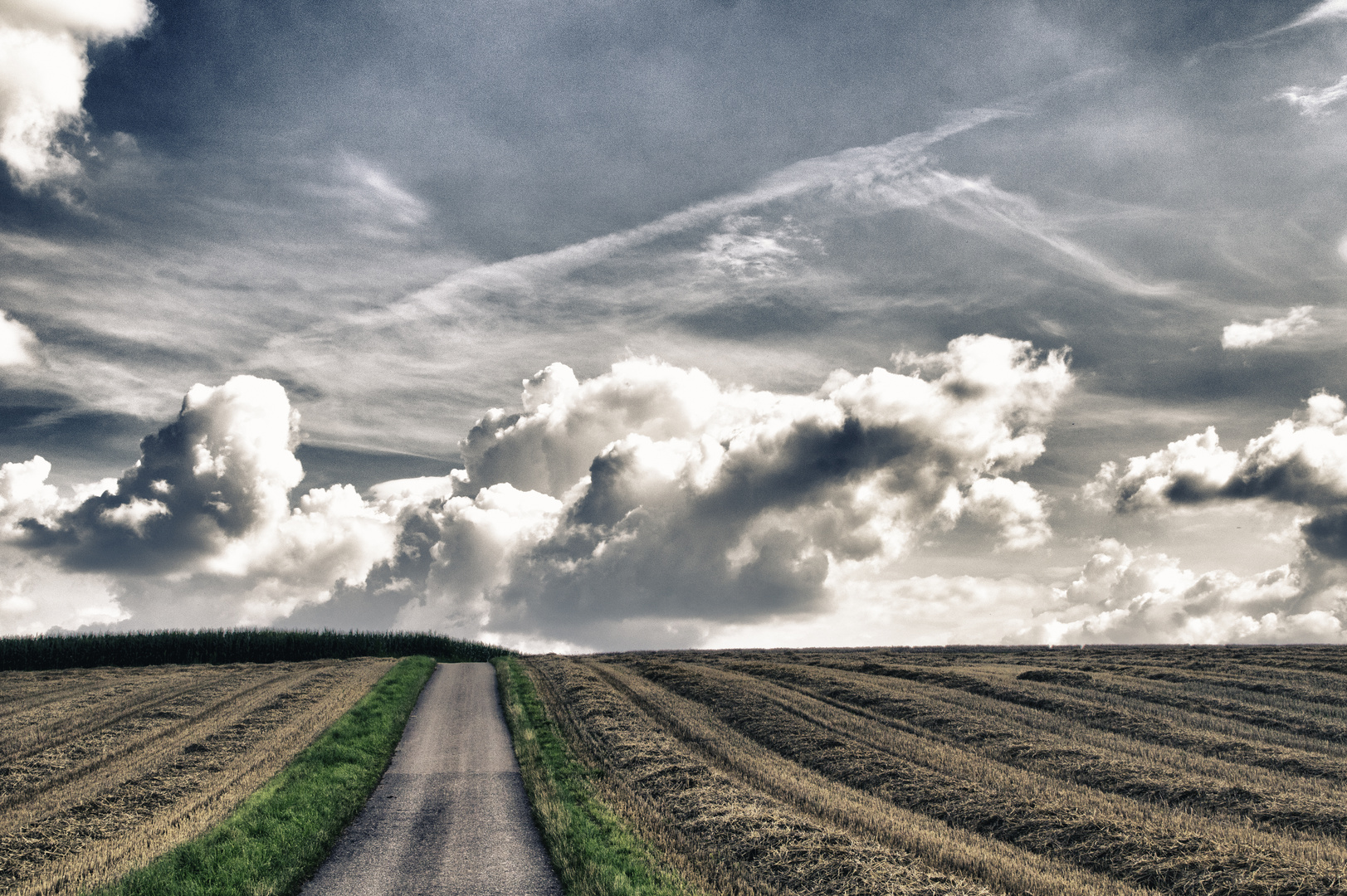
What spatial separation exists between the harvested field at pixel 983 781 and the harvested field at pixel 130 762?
29.3 feet

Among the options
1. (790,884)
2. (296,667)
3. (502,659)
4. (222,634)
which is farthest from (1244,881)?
(222,634)

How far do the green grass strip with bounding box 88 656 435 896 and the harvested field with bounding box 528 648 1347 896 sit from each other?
595 centimetres

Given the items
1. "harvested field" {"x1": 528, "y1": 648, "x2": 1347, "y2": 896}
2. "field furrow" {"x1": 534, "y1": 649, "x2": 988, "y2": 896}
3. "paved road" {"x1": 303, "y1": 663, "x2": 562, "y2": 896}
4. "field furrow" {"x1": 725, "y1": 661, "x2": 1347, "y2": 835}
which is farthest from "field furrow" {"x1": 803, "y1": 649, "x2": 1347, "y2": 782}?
"paved road" {"x1": 303, "y1": 663, "x2": 562, "y2": 896}

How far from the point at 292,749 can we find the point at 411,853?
10916 millimetres

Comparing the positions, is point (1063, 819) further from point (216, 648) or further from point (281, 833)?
point (216, 648)

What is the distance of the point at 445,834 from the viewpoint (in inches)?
604

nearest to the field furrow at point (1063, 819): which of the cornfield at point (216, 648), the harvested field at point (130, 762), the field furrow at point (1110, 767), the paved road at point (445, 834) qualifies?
the field furrow at point (1110, 767)

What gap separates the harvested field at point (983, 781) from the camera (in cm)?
1270

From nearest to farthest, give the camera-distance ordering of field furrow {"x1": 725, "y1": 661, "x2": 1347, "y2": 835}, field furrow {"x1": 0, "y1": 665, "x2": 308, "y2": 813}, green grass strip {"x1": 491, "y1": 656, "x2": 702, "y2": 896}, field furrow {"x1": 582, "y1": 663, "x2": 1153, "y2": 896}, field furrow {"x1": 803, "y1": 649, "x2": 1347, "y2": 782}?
green grass strip {"x1": 491, "y1": 656, "x2": 702, "y2": 896}
field furrow {"x1": 582, "y1": 663, "x2": 1153, "y2": 896}
field furrow {"x1": 725, "y1": 661, "x2": 1347, "y2": 835}
field furrow {"x1": 0, "y1": 665, "x2": 308, "y2": 813}
field furrow {"x1": 803, "y1": 649, "x2": 1347, "y2": 782}

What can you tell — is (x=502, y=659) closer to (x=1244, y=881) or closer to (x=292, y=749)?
(x=292, y=749)

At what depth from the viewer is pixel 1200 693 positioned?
3450cm

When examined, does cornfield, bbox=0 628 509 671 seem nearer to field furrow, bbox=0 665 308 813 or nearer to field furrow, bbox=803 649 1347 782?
field furrow, bbox=0 665 308 813

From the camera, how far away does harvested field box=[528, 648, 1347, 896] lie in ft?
41.7

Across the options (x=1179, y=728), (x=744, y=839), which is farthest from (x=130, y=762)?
(x=1179, y=728)
